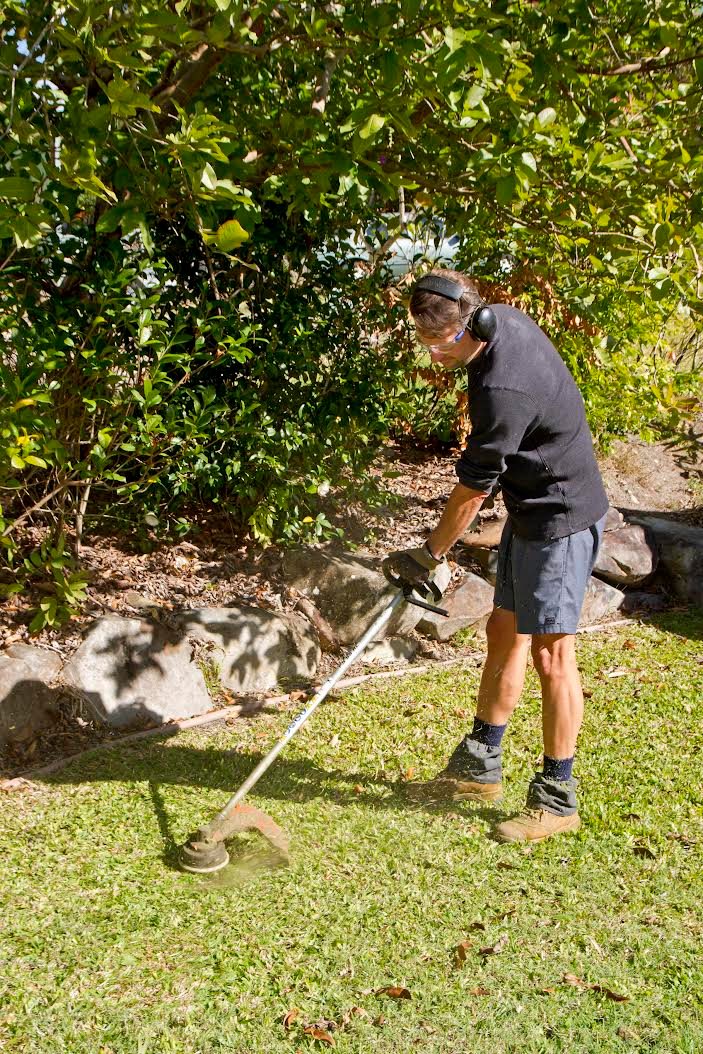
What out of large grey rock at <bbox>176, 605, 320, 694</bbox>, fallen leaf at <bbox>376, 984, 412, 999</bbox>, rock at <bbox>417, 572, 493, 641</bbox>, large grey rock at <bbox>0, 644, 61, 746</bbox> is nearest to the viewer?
fallen leaf at <bbox>376, 984, 412, 999</bbox>

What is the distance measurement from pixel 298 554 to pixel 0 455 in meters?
2.49

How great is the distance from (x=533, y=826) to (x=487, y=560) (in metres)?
2.96

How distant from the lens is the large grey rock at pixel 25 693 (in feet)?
Result: 14.8

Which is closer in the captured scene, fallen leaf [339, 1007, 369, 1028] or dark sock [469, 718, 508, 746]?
fallen leaf [339, 1007, 369, 1028]

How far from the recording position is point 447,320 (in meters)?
3.56

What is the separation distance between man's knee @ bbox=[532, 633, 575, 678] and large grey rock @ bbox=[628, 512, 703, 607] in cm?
368

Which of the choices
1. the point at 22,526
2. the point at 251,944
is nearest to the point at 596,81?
the point at 22,526

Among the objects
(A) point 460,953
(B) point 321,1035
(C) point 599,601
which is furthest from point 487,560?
(B) point 321,1035

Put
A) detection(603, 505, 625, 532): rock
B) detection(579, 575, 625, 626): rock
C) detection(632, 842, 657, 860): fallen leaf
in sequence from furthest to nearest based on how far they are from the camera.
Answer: detection(603, 505, 625, 532): rock < detection(579, 575, 625, 626): rock < detection(632, 842, 657, 860): fallen leaf

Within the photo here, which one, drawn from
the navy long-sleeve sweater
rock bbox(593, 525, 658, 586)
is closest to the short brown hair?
the navy long-sleeve sweater

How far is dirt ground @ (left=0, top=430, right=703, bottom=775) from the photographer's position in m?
4.89

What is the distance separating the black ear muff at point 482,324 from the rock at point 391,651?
109 inches

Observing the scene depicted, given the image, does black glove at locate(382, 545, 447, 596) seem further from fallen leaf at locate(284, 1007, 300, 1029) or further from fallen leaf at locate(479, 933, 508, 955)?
fallen leaf at locate(284, 1007, 300, 1029)

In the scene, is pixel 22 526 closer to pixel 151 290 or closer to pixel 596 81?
pixel 151 290
